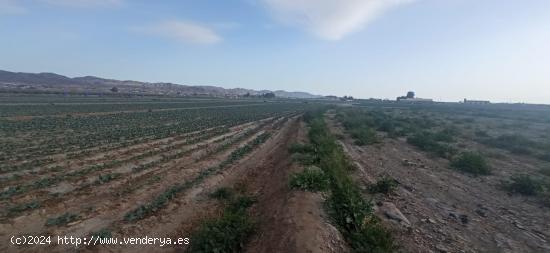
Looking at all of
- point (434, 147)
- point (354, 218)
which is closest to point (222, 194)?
point (354, 218)

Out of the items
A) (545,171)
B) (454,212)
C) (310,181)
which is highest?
(310,181)

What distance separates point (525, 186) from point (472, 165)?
301 centimetres

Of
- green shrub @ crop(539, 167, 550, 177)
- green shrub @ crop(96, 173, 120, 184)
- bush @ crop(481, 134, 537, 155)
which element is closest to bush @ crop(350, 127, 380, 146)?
bush @ crop(481, 134, 537, 155)

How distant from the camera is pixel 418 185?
472 inches

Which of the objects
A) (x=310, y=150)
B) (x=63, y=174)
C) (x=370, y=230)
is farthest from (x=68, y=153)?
(x=370, y=230)

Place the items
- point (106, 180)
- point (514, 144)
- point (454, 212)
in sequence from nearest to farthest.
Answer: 1. point (454, 212)
2. point (106, 180)
3. point (514, 144)

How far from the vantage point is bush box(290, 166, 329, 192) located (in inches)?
361

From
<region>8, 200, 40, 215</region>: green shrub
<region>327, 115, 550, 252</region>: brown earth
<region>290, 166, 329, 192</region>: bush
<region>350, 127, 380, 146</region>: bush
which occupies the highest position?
<region>290, 166, 329, 192</region>: bush

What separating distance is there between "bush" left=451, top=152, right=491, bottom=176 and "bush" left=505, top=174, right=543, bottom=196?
7.12 ft

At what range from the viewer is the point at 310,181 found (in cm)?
942

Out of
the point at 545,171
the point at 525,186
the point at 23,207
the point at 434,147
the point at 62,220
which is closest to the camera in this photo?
the point at 62,220

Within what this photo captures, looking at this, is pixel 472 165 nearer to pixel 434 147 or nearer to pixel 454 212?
pixel 434 147

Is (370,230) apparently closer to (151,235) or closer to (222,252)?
(222,252)

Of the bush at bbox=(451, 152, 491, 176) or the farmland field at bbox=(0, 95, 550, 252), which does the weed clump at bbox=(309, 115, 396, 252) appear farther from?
the bush at bbox=(451, 152, 491, 176)
